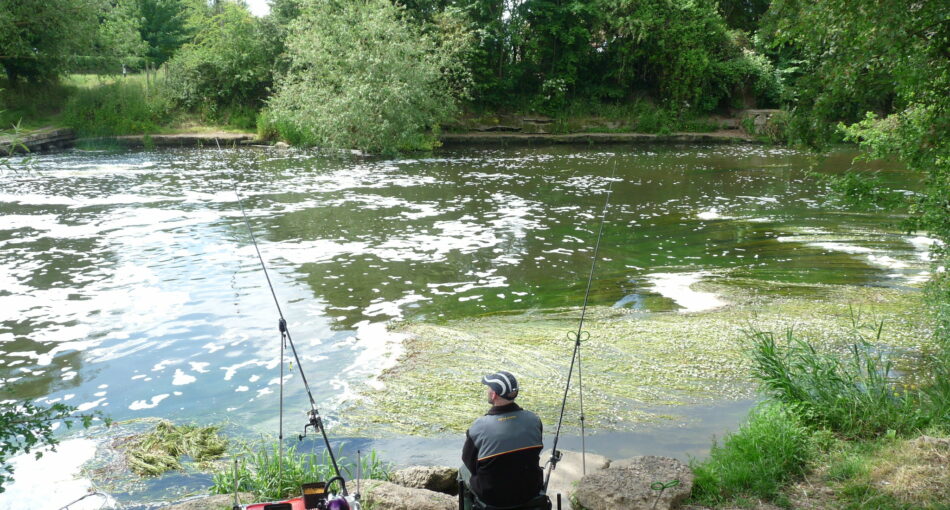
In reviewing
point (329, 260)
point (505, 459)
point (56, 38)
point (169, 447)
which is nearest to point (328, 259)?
point (329, 260)

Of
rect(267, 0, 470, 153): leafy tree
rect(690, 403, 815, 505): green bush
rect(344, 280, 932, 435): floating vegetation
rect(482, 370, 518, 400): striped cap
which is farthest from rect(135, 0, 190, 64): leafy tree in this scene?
rect(482, 370, 518, 400): striped cap

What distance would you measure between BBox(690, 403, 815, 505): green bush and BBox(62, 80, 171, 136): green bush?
1323 inches

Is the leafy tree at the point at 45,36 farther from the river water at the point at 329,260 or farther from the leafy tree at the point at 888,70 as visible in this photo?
the leafy tree at the point at 888,70

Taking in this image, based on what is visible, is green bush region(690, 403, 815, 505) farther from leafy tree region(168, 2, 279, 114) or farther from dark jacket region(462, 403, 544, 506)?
leafy tree region(168, 2, 279, 114)

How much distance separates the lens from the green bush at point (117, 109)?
32625 mm

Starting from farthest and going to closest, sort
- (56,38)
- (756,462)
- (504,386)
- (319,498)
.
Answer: (56,38) < (756,462) < (504,386) < (319,498)

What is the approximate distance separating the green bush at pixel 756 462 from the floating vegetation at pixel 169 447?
4.13 metres

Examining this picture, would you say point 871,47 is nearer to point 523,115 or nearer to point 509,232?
point 509,232

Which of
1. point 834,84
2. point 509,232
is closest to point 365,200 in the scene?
point 509,232

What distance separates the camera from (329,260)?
43.3 ft

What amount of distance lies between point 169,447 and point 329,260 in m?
7.17

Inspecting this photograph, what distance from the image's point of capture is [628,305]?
10.4m

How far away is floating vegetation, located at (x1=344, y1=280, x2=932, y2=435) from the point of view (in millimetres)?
6850

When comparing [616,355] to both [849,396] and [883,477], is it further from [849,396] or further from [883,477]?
[883,477]
